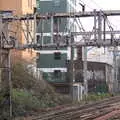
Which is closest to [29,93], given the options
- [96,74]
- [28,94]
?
[28,94]

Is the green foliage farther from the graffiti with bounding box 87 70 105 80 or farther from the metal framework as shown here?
the graffiti with bounding box 87 70 105 80

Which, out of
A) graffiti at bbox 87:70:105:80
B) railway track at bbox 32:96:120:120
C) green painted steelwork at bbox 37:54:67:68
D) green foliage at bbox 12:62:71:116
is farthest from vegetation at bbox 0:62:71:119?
green painted steelwork at bbox 37:54:67:68

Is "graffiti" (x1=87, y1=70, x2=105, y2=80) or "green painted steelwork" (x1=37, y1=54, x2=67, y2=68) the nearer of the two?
"graffiti" (x1=87, y1=70, x2=105, y2=80)

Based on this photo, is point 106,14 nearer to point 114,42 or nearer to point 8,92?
point 114,42

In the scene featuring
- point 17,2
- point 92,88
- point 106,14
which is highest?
point 17,2

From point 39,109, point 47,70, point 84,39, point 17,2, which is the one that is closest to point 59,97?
point 39,109

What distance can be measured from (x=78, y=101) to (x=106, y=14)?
2076cm

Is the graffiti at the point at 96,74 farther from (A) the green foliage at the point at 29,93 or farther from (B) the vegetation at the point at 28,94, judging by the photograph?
(A) the green foliage at the point at 29,93

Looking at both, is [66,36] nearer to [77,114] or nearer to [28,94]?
[77,114]

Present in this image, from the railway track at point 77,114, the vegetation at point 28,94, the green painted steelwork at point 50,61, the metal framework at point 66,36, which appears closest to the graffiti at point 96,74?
the green painted steelwork at point 50,61

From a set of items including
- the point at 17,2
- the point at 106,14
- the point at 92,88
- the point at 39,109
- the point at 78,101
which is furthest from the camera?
the point at 92,88

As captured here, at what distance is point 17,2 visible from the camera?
67062 millimetres

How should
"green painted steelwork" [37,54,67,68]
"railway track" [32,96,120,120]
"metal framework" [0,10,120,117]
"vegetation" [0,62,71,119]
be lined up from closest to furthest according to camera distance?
"railway track" [32,96,120,120] → "metal framework" [0,10,120,117] → "vegetation" [0,62,71,119] → "green painted steelwork" [37,54,67,68]

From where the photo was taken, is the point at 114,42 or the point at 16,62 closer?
the point at 114,42
